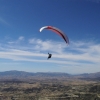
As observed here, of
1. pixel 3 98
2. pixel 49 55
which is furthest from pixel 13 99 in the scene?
pixel 49 55

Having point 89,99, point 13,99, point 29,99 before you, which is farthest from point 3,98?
point 89,99

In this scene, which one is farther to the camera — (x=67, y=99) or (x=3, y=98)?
(x=3, y=98)

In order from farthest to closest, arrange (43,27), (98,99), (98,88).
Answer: (98,88), (98,99), (43,27)

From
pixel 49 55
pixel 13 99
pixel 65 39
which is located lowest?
pixel 13 99

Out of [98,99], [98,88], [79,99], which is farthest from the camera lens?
[98,88]

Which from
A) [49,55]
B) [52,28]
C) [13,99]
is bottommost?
[13,99]

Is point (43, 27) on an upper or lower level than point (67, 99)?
upper

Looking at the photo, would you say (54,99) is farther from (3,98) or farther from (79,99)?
(3,98)

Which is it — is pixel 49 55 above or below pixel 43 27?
below

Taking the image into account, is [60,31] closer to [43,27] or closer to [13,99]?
[43,27]
